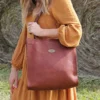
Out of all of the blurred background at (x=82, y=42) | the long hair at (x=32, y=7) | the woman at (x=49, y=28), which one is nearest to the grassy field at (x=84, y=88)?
the blurred background at (x=82, y=42)

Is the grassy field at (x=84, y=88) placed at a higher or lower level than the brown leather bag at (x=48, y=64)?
lower

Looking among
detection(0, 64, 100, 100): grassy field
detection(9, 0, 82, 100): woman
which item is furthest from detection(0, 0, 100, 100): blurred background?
A: detection(9, 0, 82, 100): woman

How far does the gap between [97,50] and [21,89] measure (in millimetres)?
3436

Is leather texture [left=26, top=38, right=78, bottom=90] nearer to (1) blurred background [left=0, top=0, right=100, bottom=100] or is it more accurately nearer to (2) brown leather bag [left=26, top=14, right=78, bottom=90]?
(2) brown leather bag [left=26, top=14, right=78, bottom=90]

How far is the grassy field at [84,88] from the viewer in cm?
435

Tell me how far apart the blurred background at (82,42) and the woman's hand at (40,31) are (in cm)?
215

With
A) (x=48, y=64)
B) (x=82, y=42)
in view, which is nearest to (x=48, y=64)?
(x=48, y=64)

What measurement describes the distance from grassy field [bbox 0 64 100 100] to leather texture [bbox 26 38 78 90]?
2.08 m

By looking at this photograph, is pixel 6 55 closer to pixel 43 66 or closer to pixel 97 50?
pixel 97 50

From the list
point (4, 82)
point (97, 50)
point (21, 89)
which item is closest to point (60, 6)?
point (21, 89)

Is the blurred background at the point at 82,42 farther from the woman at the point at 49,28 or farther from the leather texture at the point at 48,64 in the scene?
the leather texture at the point at 48,64

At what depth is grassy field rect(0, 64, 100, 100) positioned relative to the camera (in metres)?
4.35

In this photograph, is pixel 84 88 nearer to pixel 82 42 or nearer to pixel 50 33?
pixel 82 42

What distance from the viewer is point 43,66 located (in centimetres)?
225
